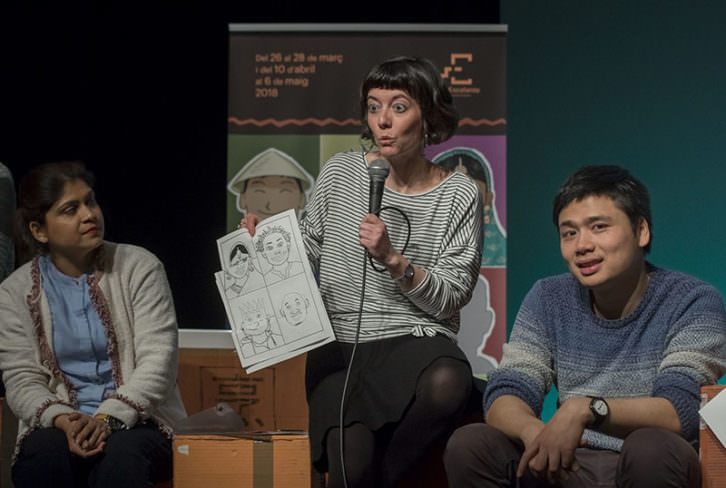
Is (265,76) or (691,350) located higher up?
(265,76)

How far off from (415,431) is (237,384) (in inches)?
40.5

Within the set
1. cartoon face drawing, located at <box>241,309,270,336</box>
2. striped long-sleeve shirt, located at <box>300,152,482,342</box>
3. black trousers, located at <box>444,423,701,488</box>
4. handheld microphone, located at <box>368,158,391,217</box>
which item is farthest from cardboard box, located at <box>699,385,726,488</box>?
cartoon face drawing, located at <box>241,309,270,336</box>

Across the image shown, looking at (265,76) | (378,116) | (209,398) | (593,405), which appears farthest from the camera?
(265,76)

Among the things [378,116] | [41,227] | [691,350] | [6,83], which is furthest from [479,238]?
[6,83]

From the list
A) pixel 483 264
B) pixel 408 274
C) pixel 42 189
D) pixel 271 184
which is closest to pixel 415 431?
pixel 408 274

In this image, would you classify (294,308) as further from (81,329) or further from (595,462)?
(595,462)

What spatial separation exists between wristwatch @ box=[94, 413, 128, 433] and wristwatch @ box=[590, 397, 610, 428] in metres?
1.28

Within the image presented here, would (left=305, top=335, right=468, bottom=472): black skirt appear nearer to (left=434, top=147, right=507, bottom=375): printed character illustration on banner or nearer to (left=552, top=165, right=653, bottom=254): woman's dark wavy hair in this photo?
(left=552, top=165, right=653, bottom=254): woman's dark wavy hair

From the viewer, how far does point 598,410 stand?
2.09 metres

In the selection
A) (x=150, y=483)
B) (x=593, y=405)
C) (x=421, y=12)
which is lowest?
(x=150, y=483)

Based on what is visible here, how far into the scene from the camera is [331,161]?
112 inches

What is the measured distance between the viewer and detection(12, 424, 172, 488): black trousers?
8.06 feet

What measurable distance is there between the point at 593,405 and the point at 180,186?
365cm

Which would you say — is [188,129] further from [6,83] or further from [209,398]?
[209,398]
